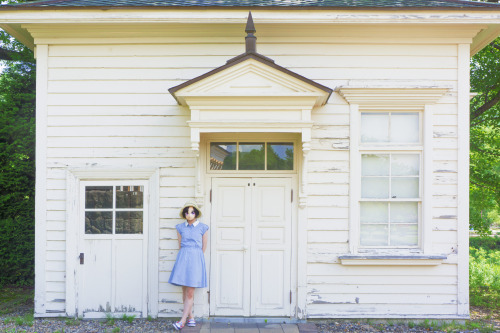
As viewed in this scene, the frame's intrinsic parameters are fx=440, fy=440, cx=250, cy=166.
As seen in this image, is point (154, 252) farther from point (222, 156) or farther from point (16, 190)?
point (16, 190)

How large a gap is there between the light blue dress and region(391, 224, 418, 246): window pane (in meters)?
2.57

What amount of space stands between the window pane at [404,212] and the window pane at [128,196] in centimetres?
343

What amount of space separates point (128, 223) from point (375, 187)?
3.40m

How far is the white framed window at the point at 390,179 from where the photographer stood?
5949 millimetres

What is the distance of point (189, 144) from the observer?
234 inches

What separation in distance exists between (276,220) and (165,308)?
1916 millimetres

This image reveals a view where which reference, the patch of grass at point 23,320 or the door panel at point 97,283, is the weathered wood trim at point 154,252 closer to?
the door panel at point 97,283

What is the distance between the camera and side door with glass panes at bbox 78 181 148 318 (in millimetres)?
5953

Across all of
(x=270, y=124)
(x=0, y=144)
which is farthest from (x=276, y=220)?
(x=0, y=144)

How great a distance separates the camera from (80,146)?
5969mm

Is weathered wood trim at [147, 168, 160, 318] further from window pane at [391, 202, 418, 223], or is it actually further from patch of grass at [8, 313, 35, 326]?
window pane at [391, 202, 418, 223]

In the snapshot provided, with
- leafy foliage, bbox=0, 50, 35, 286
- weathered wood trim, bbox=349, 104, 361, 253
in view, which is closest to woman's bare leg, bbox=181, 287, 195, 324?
weathered wood trim, bbox=349, 104, 361, 253

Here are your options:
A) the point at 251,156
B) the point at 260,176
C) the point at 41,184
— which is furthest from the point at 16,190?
the point at 260,176

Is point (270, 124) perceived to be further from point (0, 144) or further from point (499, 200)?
point (499, 200)
